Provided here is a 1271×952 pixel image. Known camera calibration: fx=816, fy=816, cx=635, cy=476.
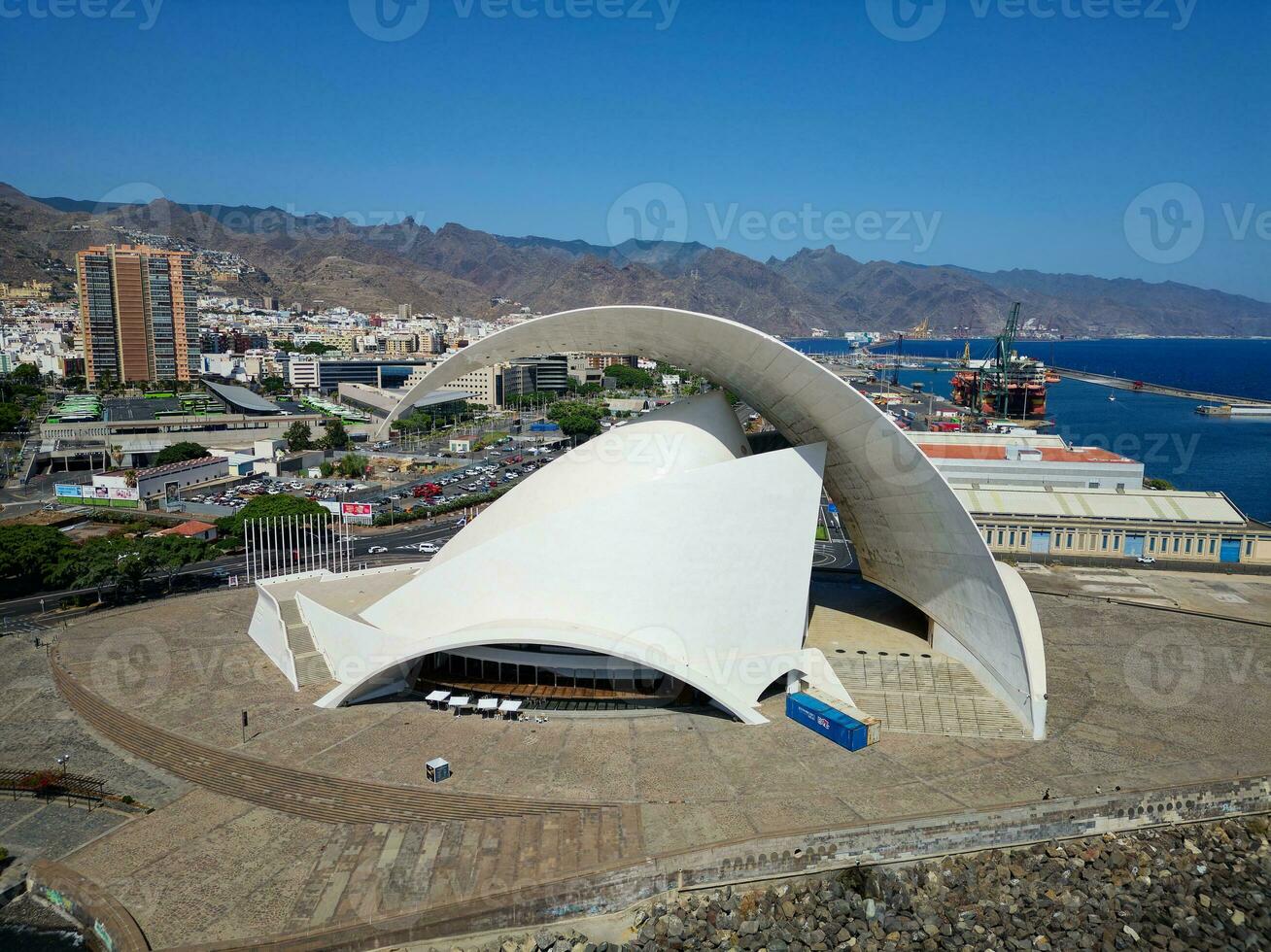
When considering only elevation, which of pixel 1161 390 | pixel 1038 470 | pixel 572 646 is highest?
pixel 1161 390

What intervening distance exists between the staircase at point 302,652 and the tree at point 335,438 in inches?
2139

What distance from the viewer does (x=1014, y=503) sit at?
46.2 m

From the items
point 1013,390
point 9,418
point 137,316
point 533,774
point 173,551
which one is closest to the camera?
point 533,774

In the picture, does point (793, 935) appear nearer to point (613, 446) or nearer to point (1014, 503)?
point (613, 446)

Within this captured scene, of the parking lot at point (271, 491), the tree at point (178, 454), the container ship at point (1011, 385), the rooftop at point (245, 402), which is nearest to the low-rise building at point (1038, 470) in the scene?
the parking lot at point (271, 491)

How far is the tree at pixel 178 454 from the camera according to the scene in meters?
69.2

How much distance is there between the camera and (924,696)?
77.0 feet

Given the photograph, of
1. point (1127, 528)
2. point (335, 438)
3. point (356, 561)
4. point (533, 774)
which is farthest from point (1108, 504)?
point (335, 438)

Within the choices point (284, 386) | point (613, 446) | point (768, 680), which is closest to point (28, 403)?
point (284, 386)

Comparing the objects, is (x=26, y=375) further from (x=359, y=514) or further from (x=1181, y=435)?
(x=1181, y=435)

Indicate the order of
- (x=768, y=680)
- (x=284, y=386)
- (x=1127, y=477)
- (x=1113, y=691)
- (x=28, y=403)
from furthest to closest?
(x=284, y=386) < (x=28, y=403) < (x=1127, y=477) < (x=1113, y=691) < (x=768, y=680)

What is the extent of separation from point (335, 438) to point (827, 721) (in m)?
67.8

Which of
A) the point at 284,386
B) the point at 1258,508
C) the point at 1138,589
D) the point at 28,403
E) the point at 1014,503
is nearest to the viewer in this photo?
the point at 1138,589

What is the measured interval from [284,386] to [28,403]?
33.2 meters
